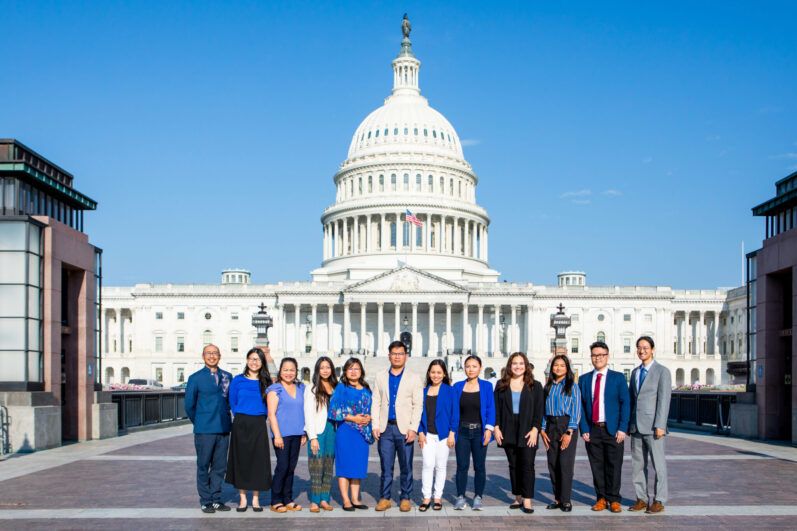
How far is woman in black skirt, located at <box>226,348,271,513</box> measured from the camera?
1570 centimetres

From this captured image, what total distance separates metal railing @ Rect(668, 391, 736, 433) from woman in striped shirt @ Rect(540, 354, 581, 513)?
822 inches

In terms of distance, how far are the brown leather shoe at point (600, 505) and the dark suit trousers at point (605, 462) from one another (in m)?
0.07

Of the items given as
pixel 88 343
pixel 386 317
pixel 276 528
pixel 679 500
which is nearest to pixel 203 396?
pixel 276 528

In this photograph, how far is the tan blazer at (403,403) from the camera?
1573cm

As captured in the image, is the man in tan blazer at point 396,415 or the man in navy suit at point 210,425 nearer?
the man in tan blazer at point 396,415

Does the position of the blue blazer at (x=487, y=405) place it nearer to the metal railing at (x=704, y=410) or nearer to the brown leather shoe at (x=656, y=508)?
the brown leather shoe at (x=656, y=508)

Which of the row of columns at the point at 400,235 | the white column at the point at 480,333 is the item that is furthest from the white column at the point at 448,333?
the row of columns at the point at 400,235

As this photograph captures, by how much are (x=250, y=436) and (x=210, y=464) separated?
43.1 inches

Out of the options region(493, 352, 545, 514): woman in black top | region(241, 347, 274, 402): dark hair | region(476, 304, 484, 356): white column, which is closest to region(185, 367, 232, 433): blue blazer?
region(241, 347, 274, 402): dark hair

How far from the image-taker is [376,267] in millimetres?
115438

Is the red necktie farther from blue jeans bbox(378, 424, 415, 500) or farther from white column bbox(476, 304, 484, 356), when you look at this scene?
white column bbox(476, 304, 484, 356)

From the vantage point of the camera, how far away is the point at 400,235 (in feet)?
395

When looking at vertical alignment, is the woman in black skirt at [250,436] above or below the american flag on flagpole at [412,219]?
below

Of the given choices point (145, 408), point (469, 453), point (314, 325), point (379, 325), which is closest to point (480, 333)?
point (379, 325)
